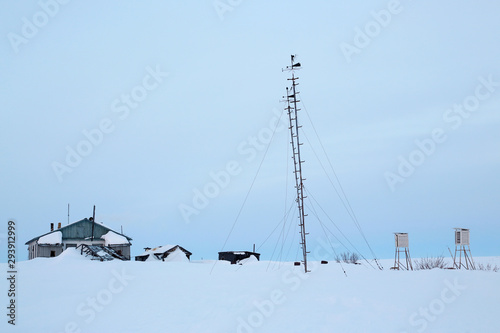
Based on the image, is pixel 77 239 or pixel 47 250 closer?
pixel 47 250

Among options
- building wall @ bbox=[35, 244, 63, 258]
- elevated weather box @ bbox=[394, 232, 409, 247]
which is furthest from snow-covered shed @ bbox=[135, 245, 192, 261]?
elevated weather box @ bbox=[394, 232, 409, 247]

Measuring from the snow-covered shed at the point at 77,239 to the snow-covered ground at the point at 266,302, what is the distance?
30.0 m

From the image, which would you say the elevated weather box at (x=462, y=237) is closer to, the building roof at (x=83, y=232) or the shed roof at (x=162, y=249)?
the building roof at (x=83, y=232)

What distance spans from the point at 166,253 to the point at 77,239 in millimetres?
13493

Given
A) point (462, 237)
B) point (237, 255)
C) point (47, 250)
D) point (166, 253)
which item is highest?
point (462, 237)

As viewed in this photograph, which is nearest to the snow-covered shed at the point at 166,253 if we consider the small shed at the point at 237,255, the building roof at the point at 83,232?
the small shed at the point at 237,255

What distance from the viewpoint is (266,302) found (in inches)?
806

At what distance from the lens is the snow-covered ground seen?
60.2ft

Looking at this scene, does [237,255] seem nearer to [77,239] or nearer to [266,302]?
[77,239]

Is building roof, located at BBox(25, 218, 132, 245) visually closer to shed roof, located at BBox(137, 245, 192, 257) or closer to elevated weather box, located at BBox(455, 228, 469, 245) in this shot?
shed roof, located at BBox(137, 245, 192, 257)

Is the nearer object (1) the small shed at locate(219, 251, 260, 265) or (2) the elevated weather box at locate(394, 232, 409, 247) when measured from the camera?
(2) the elevated weather box at locate(394, 232, 409, 247)

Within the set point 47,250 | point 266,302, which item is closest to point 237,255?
point 47,250

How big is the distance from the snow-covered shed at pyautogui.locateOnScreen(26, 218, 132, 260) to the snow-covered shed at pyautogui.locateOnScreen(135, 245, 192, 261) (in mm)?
6009

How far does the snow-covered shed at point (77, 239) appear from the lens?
54.6 metres
